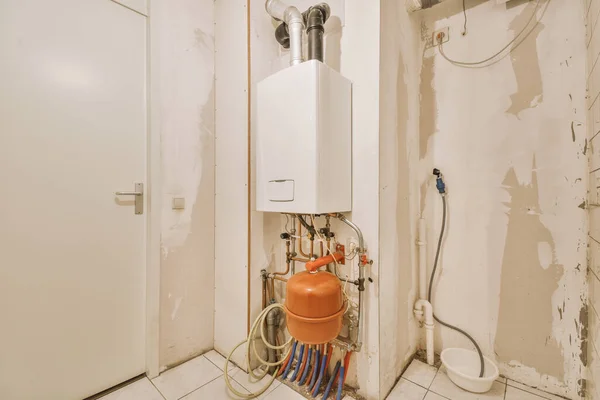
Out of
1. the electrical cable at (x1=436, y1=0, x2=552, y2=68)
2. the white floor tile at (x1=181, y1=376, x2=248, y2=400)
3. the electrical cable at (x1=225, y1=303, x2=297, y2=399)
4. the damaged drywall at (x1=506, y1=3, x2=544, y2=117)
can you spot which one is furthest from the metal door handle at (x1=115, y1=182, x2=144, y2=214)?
the damaged drywall at (x1=506, y1=3, x2=544, y2=117)

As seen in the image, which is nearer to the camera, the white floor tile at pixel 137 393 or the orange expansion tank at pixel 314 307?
the orange expansion tank at pixel 314 307

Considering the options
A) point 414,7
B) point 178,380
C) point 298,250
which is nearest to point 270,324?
point 298,250

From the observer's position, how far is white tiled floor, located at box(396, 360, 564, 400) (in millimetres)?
1296

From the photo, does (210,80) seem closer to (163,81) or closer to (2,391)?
(163,81)

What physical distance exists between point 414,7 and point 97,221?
2193 mm

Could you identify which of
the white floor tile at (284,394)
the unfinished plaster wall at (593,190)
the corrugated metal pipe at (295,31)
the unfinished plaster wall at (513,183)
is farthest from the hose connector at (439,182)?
the white floor tile at (284,394)

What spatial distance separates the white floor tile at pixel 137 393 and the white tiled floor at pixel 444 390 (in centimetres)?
128

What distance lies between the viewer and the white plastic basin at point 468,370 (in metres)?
1.29

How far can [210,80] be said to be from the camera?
5.70ft

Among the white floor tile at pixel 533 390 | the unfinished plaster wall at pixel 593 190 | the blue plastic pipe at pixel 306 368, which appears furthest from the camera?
the blue plastic pipe at pixel 306 368

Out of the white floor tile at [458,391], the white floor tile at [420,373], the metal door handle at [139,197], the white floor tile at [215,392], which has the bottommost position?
the white floor tile at [215,392]

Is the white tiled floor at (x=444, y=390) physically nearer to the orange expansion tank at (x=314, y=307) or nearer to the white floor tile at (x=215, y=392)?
the orange expansion tank at (x=314, y=307)

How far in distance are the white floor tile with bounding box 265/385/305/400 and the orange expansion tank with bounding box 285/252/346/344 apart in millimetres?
437

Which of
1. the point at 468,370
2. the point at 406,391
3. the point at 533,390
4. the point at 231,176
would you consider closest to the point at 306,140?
the point at 231,176
